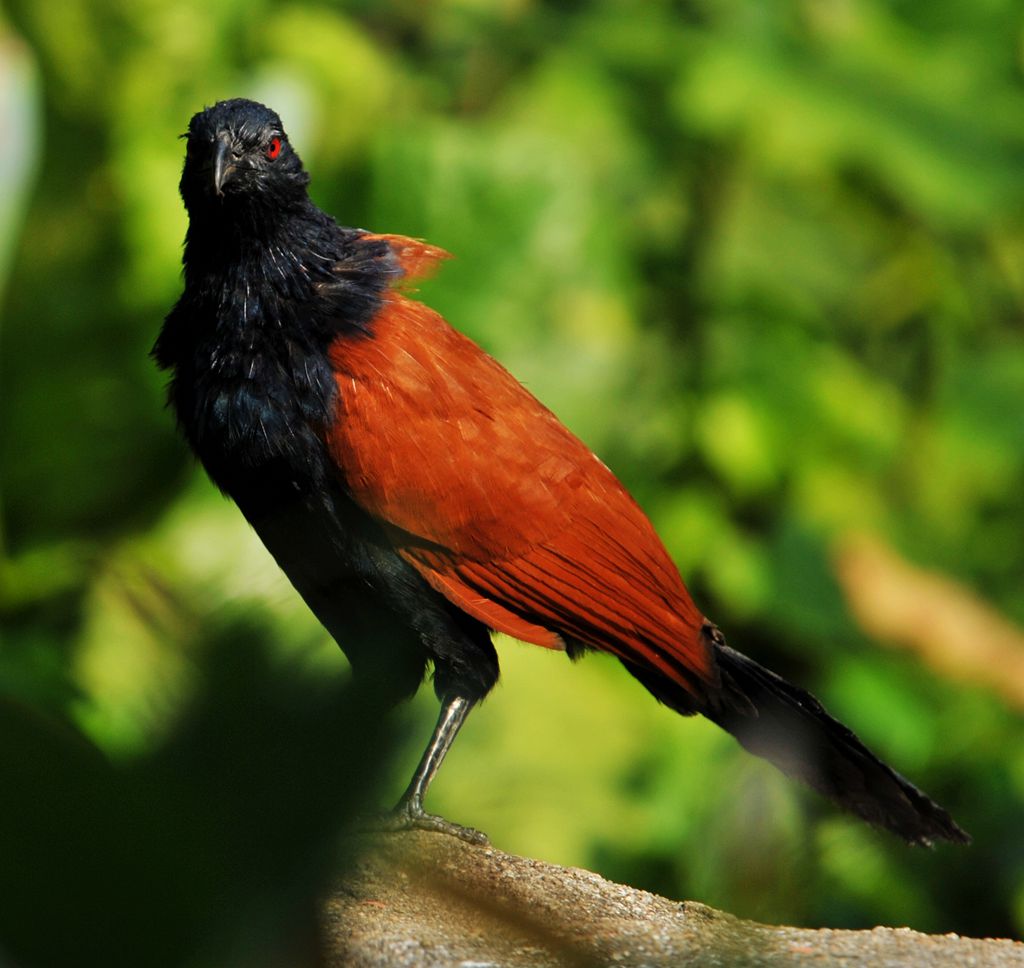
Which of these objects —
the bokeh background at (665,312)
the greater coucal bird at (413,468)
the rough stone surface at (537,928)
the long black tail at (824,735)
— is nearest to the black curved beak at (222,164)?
the greater coucal bird at (413,468)

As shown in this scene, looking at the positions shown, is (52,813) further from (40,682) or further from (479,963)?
(40,682)

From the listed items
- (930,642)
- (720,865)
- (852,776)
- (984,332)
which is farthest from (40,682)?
(984,332)

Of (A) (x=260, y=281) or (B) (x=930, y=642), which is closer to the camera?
(A) (x=260, y=281)

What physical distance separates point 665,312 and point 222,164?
3.33 meters

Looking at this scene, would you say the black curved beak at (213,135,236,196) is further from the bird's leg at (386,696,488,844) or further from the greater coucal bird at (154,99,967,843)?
the bird's leg at (386,696,488,844)

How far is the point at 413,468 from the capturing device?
8.37 ft

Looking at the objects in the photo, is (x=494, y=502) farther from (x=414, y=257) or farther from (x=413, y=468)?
(x=414, y=257)

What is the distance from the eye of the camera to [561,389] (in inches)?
208

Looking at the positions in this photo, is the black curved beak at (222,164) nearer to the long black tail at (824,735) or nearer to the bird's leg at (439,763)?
the bird's leg at (439,763)

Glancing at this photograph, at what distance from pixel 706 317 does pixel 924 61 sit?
1.58m

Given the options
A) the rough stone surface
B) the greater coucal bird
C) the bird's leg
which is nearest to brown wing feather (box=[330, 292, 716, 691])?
the greater coucal bird

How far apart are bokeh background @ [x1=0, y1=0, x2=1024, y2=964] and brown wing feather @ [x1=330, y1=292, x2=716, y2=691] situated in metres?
0.89

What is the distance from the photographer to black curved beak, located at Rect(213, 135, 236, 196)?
8.80 ft

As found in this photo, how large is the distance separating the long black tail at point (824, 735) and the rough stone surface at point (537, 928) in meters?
0.63
